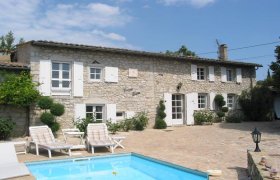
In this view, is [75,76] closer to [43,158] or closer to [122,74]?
[122,74]

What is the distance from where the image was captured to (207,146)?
1109 cm

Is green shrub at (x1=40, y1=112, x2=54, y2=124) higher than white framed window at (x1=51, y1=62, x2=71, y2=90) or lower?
lower

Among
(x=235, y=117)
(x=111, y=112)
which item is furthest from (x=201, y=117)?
(x=111, y=112)

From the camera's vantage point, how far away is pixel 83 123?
1427cm

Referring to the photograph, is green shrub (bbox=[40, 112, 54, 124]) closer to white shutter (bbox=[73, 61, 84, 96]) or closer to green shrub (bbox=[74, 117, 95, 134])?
green shrub (bbox=[74, 117, 95, 134])

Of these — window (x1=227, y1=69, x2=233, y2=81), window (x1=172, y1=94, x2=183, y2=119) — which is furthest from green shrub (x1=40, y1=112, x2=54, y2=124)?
window (x1=227, y1=69, x2=233, y2=81)

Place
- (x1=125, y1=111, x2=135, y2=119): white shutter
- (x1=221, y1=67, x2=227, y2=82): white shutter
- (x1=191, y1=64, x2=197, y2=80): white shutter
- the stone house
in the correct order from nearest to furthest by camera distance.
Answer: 1. the stone house
2. (x1=125, y1=111, x2=135, y2=119): white shutter
3. (x1=191, y1=64, x2=197, y2=80): white shutter
4. (x1=221, y1=67, x2=227, y2=82): white shutter

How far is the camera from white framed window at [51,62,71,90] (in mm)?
14836

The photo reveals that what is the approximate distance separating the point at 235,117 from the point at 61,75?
11560 mm

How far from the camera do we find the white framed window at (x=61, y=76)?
48.7 ft

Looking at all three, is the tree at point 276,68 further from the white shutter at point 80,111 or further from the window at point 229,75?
the white shutter at point 80,111

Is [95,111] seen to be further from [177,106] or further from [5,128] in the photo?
[177,106]

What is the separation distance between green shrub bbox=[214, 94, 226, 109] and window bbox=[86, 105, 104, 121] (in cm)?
805

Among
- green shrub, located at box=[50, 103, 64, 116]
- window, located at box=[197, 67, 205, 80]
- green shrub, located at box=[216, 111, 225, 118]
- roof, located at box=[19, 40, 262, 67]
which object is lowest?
green shrub, located at box=[216, 111, 225, 118]
